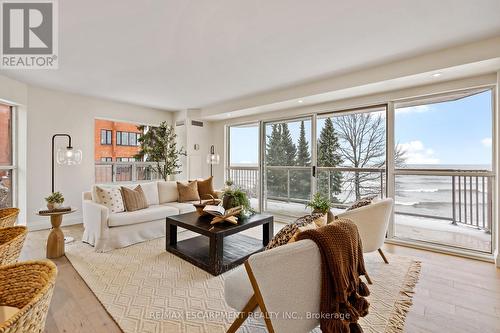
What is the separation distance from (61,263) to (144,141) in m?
3.37

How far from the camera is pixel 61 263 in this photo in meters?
2.68

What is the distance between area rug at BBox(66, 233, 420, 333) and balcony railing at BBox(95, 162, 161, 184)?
7.54ft

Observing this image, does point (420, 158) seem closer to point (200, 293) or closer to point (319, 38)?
point (319, 38)

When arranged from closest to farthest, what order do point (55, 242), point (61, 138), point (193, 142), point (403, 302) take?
point (403, 302)
point (55, 242)
point (61, 138)
point (193, 142)

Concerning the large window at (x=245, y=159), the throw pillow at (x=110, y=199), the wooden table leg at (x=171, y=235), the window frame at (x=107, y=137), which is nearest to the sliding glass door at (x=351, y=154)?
the large window at (x=245, y=159)

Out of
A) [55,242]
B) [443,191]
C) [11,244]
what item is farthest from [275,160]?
[11,244]

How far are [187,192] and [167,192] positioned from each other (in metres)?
0.37

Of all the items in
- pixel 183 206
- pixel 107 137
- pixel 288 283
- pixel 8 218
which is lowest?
pixel 183 206

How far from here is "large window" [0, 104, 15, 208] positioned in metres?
3.71

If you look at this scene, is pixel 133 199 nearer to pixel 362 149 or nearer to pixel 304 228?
pixel 304 228

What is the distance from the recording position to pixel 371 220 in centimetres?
226

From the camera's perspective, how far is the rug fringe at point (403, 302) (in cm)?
168

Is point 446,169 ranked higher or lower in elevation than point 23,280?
higher

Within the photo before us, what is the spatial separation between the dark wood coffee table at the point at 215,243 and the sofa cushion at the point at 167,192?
128 centimetres
